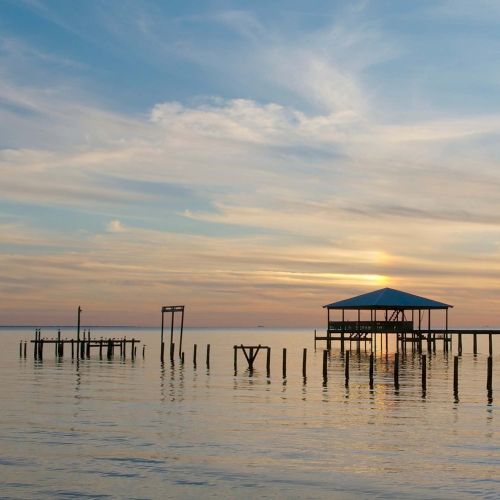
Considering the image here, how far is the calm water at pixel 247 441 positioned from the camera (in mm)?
21641

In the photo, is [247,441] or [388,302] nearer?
[247,441]

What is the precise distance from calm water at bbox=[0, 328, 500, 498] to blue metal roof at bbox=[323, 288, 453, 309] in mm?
32595

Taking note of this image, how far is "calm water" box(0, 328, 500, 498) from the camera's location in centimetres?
2164

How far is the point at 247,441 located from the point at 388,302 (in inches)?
2228

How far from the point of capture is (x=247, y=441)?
28.2m

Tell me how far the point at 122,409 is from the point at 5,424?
6.48m

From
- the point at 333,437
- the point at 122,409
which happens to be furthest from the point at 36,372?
the point at 333,437

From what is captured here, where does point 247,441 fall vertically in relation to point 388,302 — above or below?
→ below

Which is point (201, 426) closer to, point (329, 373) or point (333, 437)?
point (333, 437)

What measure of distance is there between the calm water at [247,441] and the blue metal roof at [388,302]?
32595mm

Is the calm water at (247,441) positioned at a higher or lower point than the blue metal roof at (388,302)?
lower

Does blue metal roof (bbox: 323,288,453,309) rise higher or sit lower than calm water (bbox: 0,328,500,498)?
higher

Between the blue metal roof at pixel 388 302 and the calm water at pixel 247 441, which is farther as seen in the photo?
the blue metal roof at pixel 388 302

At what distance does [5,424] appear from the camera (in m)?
31.8
